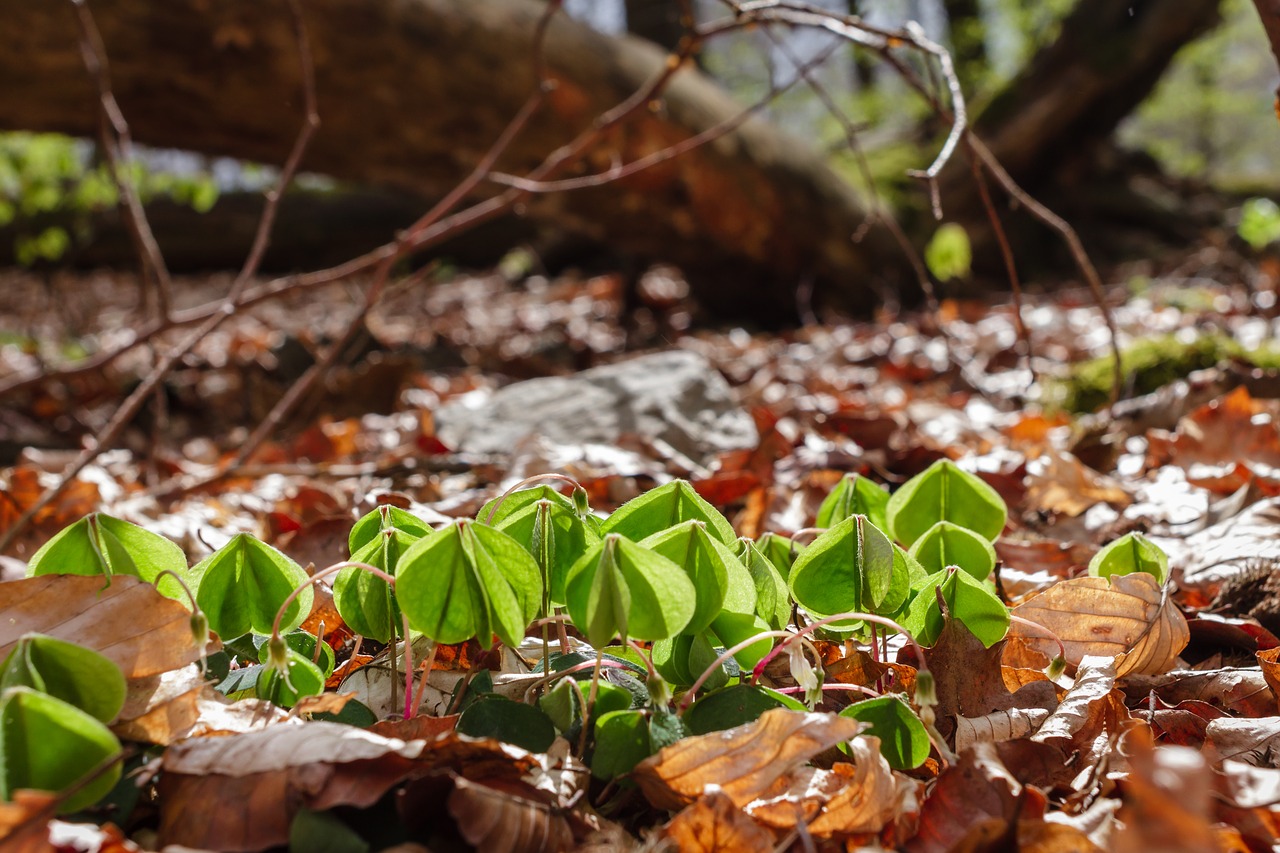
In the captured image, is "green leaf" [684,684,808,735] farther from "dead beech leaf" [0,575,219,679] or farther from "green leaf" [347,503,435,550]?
"dead beech leaf" [0,575,219,679]

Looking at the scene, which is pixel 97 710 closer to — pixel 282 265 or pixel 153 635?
pixel 153 635

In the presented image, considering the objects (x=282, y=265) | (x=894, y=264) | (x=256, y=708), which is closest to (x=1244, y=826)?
(x=256, y=708)

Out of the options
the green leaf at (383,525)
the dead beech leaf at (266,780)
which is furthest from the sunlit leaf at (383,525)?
the dead beech leaf at (266,780)

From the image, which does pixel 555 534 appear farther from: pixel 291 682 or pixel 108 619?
pixel 108 619

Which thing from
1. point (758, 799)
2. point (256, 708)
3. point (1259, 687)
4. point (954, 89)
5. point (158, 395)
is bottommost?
point (1259, 687)

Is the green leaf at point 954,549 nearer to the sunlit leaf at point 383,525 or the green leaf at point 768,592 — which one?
the green leaf at point 768,592
